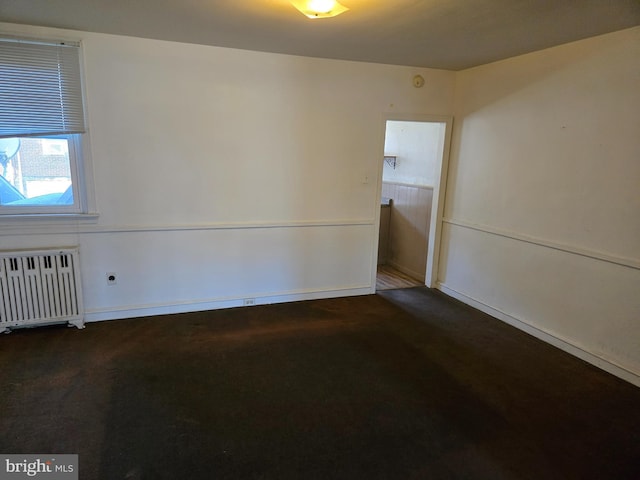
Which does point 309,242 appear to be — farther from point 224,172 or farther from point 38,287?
point 38,287

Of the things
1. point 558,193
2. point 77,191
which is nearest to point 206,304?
point 77,191

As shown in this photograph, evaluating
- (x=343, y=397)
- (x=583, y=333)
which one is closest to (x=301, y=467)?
(x=343, y=397)

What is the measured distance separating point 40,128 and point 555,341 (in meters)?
4.59

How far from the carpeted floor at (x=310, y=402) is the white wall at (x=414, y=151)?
7.25 feet

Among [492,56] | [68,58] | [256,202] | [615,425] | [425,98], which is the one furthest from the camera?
[425,98]

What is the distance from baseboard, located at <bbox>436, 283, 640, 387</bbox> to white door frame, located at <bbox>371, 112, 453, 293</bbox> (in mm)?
398

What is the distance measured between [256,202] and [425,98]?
7.08 feet

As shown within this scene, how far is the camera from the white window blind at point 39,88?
2881 mm

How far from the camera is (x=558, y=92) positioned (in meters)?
3.14

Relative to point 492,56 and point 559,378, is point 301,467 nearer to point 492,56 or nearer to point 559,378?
point 559,378

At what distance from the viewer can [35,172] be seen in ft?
10.3

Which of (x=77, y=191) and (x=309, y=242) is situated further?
(x=309, y=242)

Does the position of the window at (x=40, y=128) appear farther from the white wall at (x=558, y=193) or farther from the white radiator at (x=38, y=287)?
the white wall at (x=558, y=193)

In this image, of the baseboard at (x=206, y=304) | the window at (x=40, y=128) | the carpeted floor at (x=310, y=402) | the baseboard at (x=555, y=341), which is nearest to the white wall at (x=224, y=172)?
the baseboard at (x=206, y=304)
